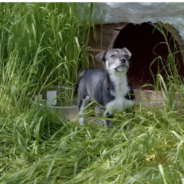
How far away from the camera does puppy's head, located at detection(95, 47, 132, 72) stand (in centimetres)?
222

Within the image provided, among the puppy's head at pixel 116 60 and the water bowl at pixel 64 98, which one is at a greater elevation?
the puppy's head at pixel 116 60

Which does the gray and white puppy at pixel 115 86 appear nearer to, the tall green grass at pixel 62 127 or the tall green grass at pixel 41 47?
the tall green grass at pixel 62 127

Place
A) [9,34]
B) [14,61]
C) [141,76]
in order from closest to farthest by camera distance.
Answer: [14,61] → [9,34] → [141,76]

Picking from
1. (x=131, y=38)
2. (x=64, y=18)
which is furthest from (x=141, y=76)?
(x=64, y=18)

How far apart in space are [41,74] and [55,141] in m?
0.91

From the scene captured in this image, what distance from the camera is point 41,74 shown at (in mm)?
2971

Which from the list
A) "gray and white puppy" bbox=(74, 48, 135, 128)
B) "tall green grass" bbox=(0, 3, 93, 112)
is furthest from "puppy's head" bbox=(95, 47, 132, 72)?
"tall green grass" bbox=(0, 3, 93, 112)

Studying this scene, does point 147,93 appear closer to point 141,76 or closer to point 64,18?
point 141,76

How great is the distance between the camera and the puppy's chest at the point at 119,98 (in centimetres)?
231

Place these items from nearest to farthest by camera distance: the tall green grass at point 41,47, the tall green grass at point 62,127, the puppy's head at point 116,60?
1. the tall green grass at point 62,127
2. the puppy's head at point 116,60
3. the tall green grass at point 41,47

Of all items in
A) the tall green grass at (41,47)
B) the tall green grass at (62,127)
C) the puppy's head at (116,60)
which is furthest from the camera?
the tall green grass at (41,47)

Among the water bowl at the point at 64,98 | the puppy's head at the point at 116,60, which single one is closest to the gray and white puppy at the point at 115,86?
the puppy's head at the point at 116,60

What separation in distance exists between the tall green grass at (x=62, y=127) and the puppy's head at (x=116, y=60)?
269mm

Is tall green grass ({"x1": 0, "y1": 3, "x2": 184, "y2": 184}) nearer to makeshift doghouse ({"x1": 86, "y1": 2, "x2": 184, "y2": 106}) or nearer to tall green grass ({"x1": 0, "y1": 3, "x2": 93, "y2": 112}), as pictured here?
tall green grass ({"x1": 0, "y1": 3, "x2": 93, "y2": 112})
